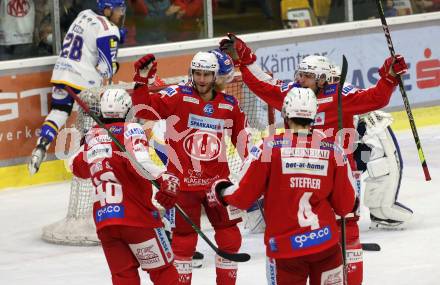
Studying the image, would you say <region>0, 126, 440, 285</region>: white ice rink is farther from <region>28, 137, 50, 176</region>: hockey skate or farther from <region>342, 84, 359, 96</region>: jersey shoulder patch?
<region>342, 84, 359, 96</region>: jersey shoulder patch

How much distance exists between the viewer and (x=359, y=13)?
13047 millimetres

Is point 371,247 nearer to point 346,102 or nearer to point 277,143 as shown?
point 346,102

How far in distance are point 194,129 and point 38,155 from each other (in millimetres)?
3294

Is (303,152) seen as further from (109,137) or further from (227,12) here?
(227,12)

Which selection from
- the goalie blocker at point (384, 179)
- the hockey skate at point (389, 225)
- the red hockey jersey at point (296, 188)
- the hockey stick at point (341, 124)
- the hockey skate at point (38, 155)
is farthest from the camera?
Answer: the hockey skate at point (38, 155)

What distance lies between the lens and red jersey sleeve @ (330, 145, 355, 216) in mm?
5895

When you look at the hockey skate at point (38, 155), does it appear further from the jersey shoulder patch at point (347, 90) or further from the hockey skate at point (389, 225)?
the jersey shoulder patch at point (347, 90)

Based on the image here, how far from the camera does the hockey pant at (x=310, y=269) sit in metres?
5.92

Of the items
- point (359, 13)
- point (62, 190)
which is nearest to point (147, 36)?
point (62, 190)

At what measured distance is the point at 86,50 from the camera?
10.7 metres

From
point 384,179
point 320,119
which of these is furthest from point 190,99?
point 384,179

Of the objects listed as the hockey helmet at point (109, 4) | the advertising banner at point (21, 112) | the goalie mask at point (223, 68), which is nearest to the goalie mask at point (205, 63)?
the goalie mask at point (223, 68)

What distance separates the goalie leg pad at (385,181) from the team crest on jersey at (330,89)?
1629 millimetres

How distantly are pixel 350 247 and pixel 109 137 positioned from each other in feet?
5.70
